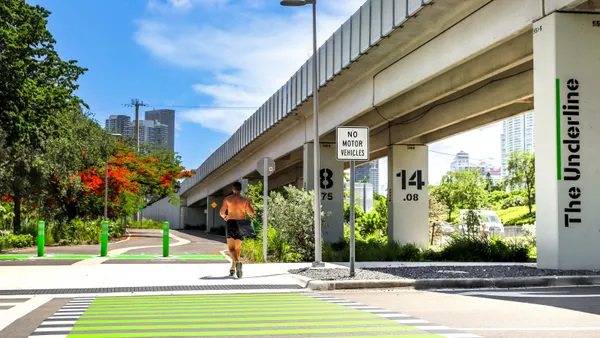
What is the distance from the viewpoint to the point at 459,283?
13.0 metres

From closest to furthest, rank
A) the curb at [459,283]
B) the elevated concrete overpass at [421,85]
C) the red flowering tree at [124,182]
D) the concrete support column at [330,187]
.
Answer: the curb at [459,283]
the elevated concrete overpass at [421,85]
the concrete support column at [330,187]
the red flowering tree at [124,182]

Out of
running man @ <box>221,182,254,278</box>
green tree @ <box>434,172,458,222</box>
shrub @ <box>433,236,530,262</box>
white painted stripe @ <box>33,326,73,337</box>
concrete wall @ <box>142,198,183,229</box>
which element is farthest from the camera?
concrete wall @ <box>142,198,183,229</box>

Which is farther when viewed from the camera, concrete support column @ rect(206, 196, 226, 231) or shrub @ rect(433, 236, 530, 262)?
concrete support column @ rect(206, 196, 226, 231)

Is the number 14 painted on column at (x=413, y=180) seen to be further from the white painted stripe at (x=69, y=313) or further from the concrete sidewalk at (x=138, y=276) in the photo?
the white painted stripe at (x=69, y=313)

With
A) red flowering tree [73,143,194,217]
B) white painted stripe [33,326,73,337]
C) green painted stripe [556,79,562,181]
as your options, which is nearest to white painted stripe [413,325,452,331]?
white painted stripe [33,326,73,337]

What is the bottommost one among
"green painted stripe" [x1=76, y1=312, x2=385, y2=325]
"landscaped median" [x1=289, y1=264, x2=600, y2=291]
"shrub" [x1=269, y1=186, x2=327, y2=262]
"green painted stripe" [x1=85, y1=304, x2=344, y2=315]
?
"green painted stripe" [x1=85, y1=304, x2=344, y2=315]

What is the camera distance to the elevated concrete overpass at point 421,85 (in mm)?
14797

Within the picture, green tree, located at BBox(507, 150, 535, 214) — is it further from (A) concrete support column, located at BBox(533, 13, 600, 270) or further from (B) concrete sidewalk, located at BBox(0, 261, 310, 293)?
(B) concrete sidewalk, located at BBox(0, 261, 310, 293)

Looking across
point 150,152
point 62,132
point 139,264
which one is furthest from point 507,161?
point 139,264

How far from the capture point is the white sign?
45.8ft

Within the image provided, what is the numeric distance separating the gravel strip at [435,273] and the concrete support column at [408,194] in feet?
53.6

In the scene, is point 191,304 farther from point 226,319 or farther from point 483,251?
point 483,251

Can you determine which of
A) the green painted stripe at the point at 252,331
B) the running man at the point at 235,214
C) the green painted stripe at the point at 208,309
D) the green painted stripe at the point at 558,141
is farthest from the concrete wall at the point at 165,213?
the green painted stripe at the point at 252,331

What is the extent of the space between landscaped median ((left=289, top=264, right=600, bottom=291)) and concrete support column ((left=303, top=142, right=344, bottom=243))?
17779 mm
